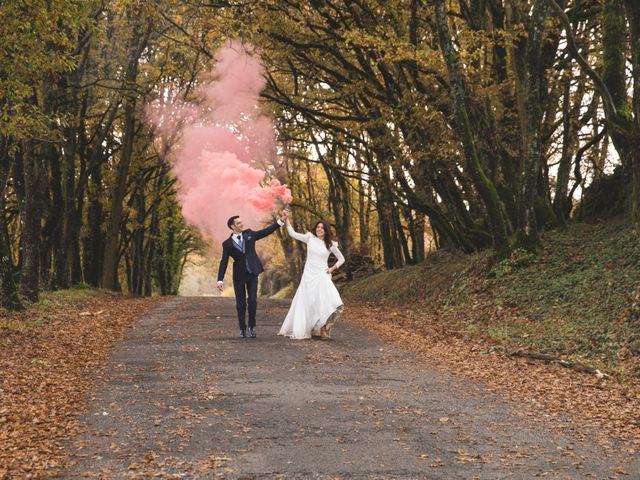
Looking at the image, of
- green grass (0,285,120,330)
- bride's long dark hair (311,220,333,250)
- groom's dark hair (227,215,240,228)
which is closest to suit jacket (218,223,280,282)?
groom's dark hair (227,215,240,228)

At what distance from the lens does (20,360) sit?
11164 mm

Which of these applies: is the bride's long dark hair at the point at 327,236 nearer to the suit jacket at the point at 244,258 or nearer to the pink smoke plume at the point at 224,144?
the pink smoke plume at the point at 224,144

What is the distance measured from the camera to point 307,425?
23.6ft

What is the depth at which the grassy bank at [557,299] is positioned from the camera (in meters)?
12.0

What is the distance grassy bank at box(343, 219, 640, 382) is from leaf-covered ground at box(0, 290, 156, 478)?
709 centimetres

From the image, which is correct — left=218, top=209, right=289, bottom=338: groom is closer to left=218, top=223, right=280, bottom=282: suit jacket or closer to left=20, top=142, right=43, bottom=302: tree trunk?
left=218, top=223, right=280, bottom=282: suit jacket

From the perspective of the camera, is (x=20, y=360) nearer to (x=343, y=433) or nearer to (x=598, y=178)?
(x=343, y=433)

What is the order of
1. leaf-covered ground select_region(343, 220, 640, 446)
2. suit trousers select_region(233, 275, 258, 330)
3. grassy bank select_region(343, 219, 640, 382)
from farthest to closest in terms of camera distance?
suit trousers select_region(233, 275, 258, 330) < grassy bank select_region(343, 219, 640, 382) < leaf-covered ground select_region(343, 220, 640, 446)

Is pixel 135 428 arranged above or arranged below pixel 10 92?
below

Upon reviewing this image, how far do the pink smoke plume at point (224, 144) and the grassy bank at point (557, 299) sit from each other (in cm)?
517

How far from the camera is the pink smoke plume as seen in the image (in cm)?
1465

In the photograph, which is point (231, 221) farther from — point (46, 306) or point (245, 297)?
point (46, 306)

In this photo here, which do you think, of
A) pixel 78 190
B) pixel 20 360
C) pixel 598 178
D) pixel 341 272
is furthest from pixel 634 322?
pixel 341 272

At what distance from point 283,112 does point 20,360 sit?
18074mm
